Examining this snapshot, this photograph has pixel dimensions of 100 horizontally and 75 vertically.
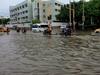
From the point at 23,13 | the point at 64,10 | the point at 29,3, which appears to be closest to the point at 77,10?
the point at 64,10

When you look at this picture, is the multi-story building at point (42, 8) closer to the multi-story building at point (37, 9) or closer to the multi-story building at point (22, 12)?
the multi-story building at point (37, 9)

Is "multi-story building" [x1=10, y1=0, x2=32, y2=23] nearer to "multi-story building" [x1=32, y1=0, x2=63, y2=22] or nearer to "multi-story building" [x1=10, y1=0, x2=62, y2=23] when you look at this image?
"multi-story building" [x1=10, y1=0, x2=62, y2=23]

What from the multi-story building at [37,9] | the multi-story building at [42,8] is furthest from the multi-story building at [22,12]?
the multi-story building at [42,8]

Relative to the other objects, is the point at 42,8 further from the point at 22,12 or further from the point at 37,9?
the point at 22,12

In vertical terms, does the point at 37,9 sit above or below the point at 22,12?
above

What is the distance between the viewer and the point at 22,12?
5674 inches

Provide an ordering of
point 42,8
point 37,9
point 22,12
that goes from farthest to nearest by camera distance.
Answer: point 22,12
point 42,8
point 37,9

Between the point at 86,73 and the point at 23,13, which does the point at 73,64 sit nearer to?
the point at 86,73

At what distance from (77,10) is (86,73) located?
252ft

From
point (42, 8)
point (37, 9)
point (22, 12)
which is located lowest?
point (22, 12)

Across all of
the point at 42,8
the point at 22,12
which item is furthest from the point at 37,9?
the point at 22,12

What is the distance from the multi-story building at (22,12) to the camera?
134 m

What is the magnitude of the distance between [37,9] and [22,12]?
766 inches

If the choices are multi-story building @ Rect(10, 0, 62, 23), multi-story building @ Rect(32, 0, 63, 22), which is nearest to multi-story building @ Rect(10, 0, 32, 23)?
multi-story building @ Rect(10, 0, 62, 23)
